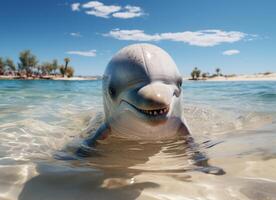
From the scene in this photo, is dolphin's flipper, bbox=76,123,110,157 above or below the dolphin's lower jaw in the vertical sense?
below

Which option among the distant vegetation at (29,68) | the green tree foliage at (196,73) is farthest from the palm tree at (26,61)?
the green tree foliage at (196,73)

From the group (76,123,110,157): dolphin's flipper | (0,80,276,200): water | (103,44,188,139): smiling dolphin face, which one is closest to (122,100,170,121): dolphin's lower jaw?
(103,44,188,139): smiling dolphin face

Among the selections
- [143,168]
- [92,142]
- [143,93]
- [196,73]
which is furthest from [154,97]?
[196,73]

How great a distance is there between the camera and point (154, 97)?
7.42 ft

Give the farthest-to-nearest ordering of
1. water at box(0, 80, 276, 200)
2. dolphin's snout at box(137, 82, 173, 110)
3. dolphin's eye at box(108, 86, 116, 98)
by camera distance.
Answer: dolphin's eye at box(108, 86, 116, 98) → dolphin's snout at box(137, 82, 173, 110) → water at box(0, 80, 276, 200)

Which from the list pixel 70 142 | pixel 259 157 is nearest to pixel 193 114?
pixel 70 142

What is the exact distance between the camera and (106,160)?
9.86ft

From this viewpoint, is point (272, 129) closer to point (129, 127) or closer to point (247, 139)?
point (247, 139)

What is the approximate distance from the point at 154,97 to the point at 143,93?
0.12 meters

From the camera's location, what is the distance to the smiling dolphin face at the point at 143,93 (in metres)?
2.34

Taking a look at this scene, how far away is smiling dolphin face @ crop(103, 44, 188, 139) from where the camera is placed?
2.34m

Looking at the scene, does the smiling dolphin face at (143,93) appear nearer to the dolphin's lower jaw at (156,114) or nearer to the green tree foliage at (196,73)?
the dolphin's lower jaw at (156,114)

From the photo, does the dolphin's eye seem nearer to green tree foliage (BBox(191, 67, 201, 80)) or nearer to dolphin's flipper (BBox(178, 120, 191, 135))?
dolphin's flipper (BBox(178, 120, 191, 135))

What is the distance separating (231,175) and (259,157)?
61 centimetres
